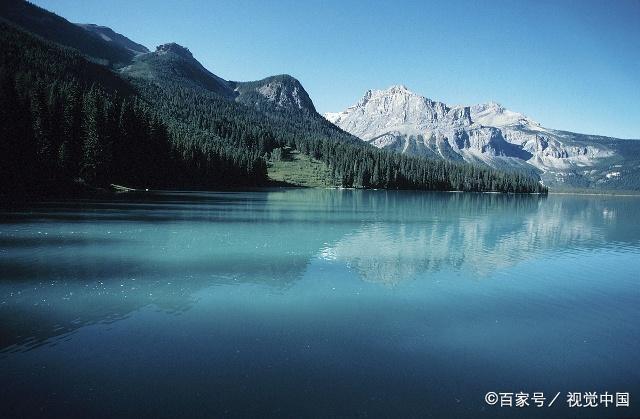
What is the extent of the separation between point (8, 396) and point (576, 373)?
21266 mm

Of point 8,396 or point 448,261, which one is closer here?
point 8,396

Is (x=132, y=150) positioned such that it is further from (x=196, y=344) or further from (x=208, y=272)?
(x=196, y=344)

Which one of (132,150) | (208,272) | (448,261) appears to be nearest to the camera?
(208,272)

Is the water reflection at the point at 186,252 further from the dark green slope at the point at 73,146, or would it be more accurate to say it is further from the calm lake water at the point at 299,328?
the dark green slope at the point at 73,146

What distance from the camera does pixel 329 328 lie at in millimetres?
20859

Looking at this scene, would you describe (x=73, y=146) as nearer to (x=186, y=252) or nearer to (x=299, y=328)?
(x=186, y=252)

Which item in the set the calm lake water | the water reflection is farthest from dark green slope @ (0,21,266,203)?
the calm lake water

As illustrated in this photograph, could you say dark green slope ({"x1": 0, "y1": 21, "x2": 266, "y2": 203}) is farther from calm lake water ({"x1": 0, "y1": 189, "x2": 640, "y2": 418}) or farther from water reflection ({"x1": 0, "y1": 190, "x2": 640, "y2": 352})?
calm lake water ({"x1": 0, "y1": 189, "x2": 640, "y2": 418})

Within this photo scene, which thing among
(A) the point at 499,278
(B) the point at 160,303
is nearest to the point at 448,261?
(A) the point at 499,278

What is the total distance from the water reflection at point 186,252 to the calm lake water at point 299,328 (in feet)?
0.72

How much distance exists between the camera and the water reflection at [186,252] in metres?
23.3

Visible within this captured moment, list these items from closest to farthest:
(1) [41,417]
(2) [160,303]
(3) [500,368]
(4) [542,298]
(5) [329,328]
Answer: (1) [41,417], (3) [500,368], (5) [329,328], (2) [160,303], (4) [542,298]

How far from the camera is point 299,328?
2064 centimetres

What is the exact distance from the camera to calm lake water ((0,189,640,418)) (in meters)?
14.2
